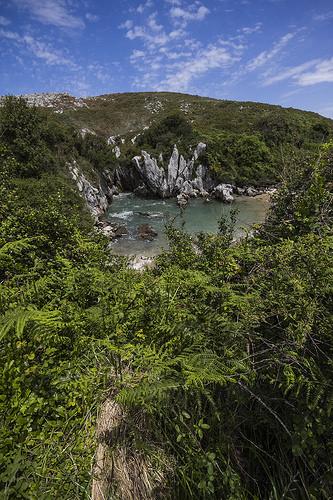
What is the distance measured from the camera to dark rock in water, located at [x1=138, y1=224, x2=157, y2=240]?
80.2 ft

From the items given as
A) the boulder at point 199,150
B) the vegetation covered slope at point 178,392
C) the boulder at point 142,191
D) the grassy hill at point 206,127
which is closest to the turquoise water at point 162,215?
the boulder at point 142,191

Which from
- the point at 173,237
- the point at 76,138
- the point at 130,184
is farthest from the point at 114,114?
the point at 173,237

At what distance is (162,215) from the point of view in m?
31.4

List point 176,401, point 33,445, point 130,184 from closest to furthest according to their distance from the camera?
point 33,445, point 176,401, point 130,184

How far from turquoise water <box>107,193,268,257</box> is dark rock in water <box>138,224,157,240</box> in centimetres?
47

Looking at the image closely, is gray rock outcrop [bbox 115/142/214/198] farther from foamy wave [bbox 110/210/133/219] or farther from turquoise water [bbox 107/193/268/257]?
foamy wave [bbox 110/210/133/219]

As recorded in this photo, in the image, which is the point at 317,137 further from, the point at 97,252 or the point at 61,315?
the point at 61,315

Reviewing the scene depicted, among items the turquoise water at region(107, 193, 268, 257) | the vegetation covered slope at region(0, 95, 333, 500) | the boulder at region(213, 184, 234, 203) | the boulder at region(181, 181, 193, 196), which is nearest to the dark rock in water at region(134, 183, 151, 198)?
the turquoise water at region(107, 193, 268, 257)

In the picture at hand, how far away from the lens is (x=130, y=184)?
4509 cm

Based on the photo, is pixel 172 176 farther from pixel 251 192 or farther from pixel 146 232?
pixel 146 232

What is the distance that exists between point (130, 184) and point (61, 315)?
4356cm

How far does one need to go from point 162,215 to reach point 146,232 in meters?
6.81

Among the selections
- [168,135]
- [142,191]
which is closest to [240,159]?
[168,135]

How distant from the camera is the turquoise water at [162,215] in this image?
2311cm
